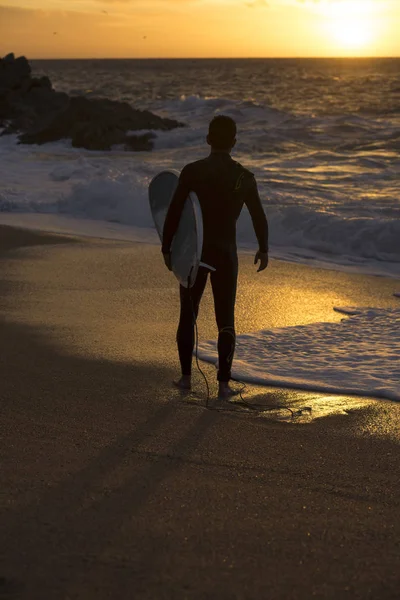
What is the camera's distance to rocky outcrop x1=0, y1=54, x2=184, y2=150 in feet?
91.9

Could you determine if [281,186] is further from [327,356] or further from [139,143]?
[139,143]

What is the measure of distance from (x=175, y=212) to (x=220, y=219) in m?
0.25

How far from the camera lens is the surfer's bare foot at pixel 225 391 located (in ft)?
15.8

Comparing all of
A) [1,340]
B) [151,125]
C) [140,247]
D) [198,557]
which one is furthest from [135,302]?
[151,125]

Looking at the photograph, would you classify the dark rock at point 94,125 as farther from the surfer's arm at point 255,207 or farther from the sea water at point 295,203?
the surfer's arm at point 255,207

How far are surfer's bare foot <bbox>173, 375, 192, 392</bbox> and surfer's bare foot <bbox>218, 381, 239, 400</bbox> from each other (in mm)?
191

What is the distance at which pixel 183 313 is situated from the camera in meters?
4.91

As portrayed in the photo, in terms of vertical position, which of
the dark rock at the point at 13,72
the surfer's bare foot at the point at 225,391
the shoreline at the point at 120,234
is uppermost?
the dark rock at the point at 13,72

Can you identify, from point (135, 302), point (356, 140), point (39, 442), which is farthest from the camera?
point (356, 140)

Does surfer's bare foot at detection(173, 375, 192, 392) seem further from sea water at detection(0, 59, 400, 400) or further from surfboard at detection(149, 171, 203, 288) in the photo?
surfboard at detection(149, 171, 203, 288)

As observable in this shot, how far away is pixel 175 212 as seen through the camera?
4.74 m

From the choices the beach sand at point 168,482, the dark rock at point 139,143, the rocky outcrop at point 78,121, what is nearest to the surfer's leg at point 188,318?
the beach sand at point 168,482

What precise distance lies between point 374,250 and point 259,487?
8.28m

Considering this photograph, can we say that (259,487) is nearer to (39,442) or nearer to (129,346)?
(39,442)
